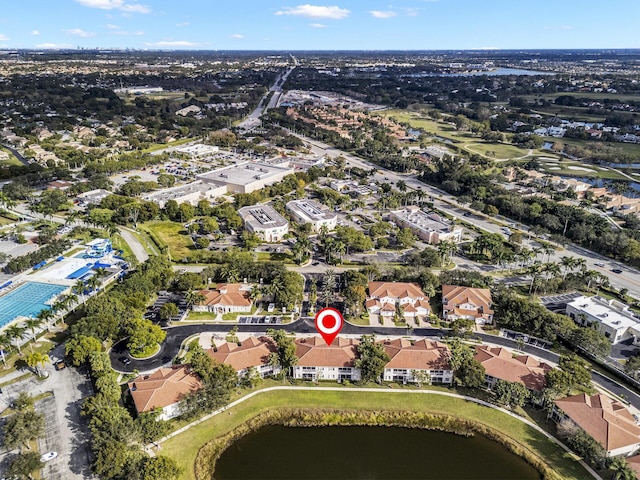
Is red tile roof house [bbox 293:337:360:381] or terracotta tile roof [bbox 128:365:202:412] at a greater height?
terracotta tile roof [bbox 128:365:202:412]

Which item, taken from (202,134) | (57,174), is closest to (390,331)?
(57,174)

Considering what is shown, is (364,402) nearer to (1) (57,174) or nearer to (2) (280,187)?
(2) (280,187)

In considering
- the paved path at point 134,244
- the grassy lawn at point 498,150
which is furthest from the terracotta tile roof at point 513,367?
the grassy lawn at point 498,150

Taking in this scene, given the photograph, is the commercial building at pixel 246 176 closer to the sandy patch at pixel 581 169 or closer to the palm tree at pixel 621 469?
the sandy patch at pixel 581 169

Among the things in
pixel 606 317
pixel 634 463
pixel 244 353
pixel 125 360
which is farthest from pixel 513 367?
pixel 125 360

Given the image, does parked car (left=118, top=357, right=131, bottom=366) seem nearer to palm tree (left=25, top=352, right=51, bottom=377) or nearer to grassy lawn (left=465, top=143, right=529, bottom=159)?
palm tree (left=25, top=352, right=51, bottom=377)

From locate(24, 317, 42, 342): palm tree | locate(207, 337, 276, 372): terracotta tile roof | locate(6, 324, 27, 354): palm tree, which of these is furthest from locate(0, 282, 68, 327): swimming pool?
locate(207, 337, 276, 372): terracotta tile roof
